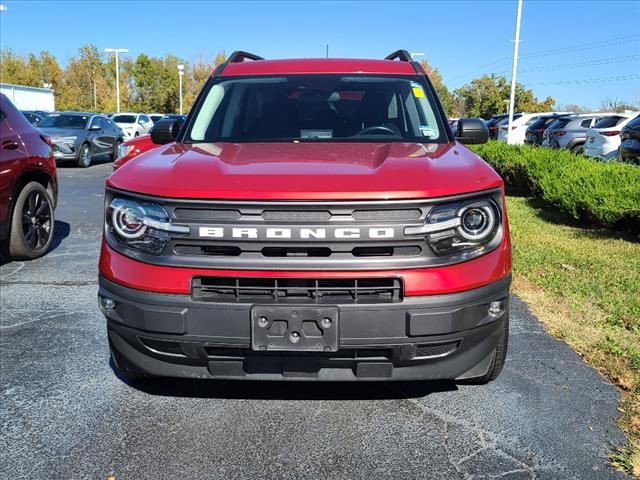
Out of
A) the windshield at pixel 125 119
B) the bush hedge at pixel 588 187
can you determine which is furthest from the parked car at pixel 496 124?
the bush hedge at pixel 588 187

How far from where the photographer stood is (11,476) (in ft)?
8.55

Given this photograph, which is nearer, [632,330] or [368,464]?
[368,464]

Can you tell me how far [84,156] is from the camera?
60.3ft

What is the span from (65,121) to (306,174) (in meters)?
18.5

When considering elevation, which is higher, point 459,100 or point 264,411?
point 459,100

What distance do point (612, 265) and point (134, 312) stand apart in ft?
16.3

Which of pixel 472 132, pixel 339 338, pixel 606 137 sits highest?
pixel 472 132

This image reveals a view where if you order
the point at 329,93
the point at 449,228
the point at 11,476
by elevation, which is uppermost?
the point at 329,93

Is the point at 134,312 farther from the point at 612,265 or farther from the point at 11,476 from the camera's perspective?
the point at 612,265

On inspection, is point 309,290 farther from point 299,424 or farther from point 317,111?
point 317,111

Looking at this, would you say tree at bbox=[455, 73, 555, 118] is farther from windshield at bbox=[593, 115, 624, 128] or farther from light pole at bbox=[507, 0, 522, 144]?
windshield at bbox=[593, 115, 624, 128]

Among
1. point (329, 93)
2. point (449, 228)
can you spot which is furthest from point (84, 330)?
point (449, 228)

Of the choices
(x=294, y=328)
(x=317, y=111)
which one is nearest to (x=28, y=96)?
(x=317, y=111)

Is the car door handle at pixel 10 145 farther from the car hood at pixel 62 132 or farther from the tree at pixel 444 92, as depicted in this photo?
the tree at pixel 444 92
